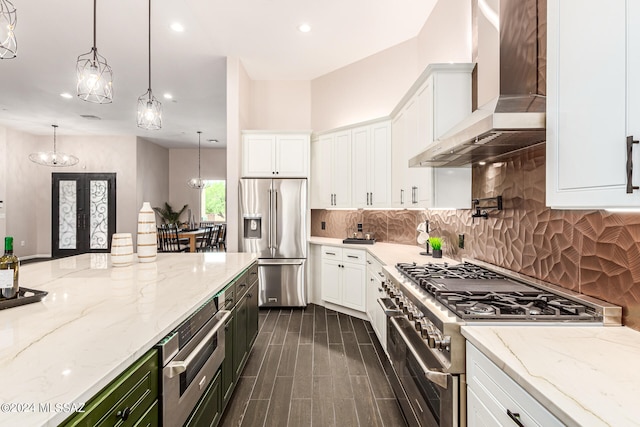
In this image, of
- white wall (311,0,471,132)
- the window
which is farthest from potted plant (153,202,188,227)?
white wall (311,0,471,132)

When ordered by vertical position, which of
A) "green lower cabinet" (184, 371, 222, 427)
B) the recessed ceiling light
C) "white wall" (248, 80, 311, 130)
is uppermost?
the recessed ceiling light

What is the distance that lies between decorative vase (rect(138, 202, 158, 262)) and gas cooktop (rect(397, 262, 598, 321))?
1892 mm

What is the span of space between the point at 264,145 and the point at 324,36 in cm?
158

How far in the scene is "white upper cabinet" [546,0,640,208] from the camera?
0.91 m

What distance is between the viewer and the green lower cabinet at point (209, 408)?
4.88 ft

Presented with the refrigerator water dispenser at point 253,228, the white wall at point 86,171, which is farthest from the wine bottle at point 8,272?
the white wall at point 86,171

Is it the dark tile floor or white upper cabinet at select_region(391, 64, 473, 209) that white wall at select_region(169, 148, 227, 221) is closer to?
the dark tile floor

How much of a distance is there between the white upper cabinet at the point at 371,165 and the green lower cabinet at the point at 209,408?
2647 millimetres

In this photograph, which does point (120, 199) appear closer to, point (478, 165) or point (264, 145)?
point (264, 145)

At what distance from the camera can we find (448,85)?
Result: 2.55 meters

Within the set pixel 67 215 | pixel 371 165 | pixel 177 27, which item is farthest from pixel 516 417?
pixel 67 215

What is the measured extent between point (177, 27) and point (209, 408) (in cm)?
377

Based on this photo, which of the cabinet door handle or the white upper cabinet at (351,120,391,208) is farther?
the white upper cabinet at (351,120,391,208)

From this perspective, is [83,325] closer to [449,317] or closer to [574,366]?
[449,317]
